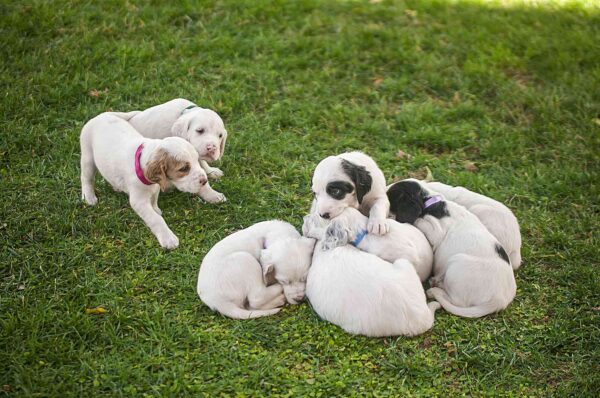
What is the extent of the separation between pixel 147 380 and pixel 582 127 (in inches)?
239

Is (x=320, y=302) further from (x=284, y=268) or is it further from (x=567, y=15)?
(x=567, y=15)

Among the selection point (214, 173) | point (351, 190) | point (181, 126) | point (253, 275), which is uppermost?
point (351, 190)

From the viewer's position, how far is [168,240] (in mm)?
6164

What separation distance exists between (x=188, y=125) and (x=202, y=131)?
156 mm

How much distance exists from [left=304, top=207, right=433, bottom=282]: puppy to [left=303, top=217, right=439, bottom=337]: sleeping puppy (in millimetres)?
138

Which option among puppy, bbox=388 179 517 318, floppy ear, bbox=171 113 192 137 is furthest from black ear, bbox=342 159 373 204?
floppy ear, bbox=171 113 192 137

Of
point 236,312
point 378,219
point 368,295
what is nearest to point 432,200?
point 378,219

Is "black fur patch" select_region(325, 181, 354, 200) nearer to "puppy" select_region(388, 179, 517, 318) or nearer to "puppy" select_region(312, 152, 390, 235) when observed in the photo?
"puppy" select_region(312, 152, 390, 235)

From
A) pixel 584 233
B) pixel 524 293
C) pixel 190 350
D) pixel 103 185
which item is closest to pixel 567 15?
pixel 584 233

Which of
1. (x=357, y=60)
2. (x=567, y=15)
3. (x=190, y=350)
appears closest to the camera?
(x=190, y=350)

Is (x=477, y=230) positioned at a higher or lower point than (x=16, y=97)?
higher

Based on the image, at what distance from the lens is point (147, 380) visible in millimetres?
4738

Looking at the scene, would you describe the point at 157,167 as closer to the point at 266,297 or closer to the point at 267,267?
the point at 267,267

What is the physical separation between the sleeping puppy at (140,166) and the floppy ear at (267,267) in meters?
1.10
